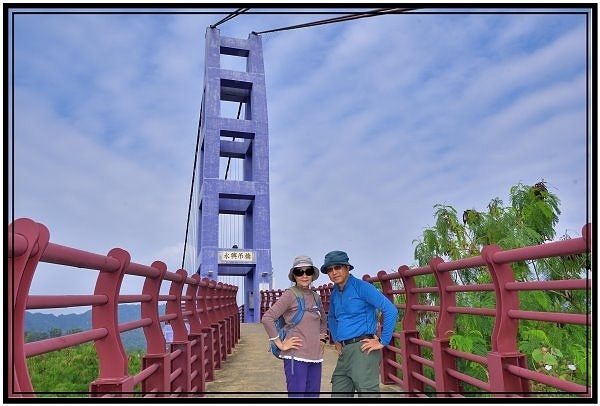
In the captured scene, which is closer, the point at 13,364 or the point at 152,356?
the point at 13,364

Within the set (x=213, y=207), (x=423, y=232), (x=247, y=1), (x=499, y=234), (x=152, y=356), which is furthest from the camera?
(x=213, y=207)

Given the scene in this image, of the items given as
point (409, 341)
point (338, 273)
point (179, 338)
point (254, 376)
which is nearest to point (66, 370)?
point (254, 376)

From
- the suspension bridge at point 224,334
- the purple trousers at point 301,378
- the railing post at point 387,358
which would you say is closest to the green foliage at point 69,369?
the suspension bridge at point 224,334

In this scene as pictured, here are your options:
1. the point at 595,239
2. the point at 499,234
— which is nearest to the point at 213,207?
the point at 499,234

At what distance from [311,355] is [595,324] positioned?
168cm

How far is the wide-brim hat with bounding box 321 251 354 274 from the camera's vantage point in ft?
12.0

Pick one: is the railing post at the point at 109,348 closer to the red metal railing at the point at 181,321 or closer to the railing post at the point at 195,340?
the red metal railing at the point at 181,321

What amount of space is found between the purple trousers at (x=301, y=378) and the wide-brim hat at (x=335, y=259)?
626mm

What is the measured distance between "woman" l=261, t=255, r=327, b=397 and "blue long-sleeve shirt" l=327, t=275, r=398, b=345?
16 cm

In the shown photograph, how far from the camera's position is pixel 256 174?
110 feet

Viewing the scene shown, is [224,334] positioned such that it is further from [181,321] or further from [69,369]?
[181,321]

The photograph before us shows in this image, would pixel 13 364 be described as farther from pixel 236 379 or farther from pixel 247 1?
pixel 236 379

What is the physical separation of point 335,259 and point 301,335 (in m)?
0.53

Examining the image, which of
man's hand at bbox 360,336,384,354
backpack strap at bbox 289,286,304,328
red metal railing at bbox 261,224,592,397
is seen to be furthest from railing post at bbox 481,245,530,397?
backpack strap at bbox 289,286,304,328
